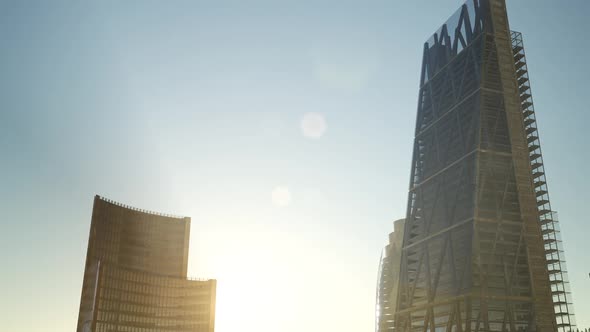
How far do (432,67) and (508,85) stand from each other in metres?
27.4

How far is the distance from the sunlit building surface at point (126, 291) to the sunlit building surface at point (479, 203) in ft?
331

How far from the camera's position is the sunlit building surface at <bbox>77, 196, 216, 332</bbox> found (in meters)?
174

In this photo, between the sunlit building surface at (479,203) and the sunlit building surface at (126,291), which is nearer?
the sunlit building surface at (479,203)

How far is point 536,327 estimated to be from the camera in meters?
88.2

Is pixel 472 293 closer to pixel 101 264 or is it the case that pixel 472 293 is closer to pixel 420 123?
pixel 420 123

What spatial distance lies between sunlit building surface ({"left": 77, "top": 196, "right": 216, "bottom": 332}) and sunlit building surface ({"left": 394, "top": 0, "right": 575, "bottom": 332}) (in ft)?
331

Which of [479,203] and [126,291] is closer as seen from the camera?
[479,203]

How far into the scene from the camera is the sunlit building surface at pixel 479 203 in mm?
92000

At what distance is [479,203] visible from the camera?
9688cm

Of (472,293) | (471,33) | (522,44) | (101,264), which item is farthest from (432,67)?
(101,264)

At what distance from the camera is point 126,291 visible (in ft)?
593

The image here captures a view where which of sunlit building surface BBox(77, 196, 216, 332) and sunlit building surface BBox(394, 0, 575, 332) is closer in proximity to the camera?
sunlit building surface BBox(394, 0, 575, 332)

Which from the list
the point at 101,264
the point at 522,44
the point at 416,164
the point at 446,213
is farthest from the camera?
the point at 101,264

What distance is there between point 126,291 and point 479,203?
12652 cm
